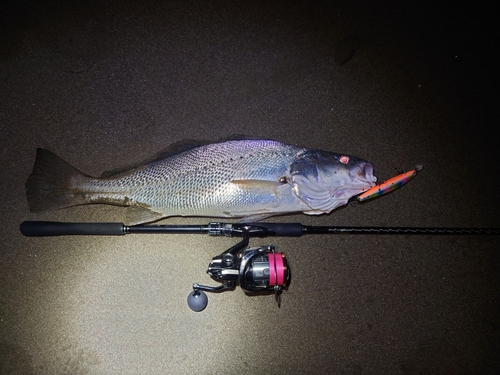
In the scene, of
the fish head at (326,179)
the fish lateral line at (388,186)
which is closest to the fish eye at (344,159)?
the fish head at (326,179)

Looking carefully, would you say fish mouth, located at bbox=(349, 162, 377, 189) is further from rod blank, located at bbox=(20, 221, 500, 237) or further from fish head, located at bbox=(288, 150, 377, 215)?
rod blank, located at bbox=(20, 221, 500, 237)

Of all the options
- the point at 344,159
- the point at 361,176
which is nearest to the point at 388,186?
the point at 361,176

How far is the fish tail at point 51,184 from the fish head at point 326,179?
1156 mm

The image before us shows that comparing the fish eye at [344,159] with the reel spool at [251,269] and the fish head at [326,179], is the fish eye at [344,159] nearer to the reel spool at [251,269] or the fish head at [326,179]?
the fish head at [326,179]

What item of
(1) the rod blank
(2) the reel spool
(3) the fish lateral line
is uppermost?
(3) the fish lateral line

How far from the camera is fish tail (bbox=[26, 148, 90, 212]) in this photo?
173 centimetres

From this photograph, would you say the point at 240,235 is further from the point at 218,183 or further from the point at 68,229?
the point at 68,229

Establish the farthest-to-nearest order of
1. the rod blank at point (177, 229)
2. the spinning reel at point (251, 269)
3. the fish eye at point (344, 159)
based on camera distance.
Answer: the fish eye at point (344, 159), the rod blank at point (177, 229), the spinning reel at point (251, 269)

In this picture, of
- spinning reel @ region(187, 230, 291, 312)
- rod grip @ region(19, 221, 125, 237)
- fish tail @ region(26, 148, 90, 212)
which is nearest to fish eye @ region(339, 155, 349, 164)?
spinning reel @ region(187, 230, 291, 312)

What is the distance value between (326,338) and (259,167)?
108 centimetres

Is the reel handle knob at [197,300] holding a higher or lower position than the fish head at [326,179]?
lower

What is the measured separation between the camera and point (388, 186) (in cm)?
180

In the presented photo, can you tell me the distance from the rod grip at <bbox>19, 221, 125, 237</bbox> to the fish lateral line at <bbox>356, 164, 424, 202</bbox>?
1327 mm

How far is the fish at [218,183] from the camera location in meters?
1.68
